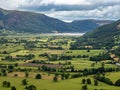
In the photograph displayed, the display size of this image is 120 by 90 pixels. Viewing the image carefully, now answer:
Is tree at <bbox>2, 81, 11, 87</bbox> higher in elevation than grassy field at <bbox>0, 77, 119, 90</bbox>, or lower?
higher

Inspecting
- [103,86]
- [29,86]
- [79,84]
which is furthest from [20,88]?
[103,86]

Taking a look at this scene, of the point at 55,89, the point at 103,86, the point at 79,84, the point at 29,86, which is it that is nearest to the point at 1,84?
the point at 29,86

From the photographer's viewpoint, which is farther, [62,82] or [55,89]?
[62,82]

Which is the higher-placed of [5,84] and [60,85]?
[5,84]

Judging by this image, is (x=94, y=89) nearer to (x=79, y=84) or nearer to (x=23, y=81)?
(x=79, y=84)

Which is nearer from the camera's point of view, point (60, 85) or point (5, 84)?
point (5, 84)

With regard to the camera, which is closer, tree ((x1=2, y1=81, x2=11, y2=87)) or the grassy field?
the grassy field

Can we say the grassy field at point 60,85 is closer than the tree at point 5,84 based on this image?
Yes

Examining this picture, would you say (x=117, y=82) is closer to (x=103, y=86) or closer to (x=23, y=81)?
(x=103, y=86)

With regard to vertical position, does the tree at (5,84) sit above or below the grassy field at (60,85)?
above
